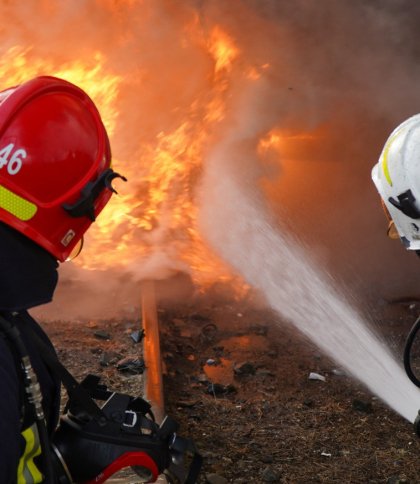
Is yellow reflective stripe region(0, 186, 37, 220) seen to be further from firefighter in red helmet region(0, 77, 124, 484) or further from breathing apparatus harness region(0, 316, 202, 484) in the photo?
breathing apparatus harness region(0, 316, 202, 484)

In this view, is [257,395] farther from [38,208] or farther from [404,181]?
[38,208]

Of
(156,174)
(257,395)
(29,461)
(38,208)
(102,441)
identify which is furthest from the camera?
(156,174)

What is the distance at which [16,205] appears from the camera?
209 cm

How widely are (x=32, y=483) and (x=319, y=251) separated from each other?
6665 millimetres

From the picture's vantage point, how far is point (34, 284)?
203 centimetres

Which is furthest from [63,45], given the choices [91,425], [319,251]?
[91,425]

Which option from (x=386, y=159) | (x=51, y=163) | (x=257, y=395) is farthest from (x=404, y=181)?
(x=257, y=395)

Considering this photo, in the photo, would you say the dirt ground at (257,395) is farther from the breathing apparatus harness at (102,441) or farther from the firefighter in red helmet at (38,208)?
the firefighter in red helmet at (38,208)

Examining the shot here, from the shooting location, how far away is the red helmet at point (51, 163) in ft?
6.83

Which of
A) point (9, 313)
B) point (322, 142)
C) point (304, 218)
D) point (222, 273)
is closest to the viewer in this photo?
point (9, 313)

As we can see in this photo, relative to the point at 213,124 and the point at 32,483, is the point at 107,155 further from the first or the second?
the point at 213,124

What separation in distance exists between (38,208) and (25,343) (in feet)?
1.45

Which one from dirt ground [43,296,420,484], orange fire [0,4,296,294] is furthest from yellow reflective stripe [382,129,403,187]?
orange fire [0,4,296,294]

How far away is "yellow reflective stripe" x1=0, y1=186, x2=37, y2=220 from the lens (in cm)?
206
